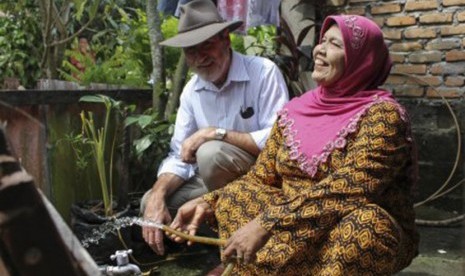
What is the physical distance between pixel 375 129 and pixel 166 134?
179 cm

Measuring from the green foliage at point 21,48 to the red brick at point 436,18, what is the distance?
436 cm

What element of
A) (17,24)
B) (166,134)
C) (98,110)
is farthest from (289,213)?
(17,24)

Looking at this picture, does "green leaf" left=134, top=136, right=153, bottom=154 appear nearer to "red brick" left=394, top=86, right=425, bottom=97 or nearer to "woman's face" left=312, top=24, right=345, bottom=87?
"woman's face" left=312, top=24, right=345, bottom=87

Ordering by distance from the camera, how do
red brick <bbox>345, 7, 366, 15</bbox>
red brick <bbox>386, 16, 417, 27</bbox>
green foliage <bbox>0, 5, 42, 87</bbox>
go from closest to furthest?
red brick <bbox>386, 16, 417, 27</bbox> → red brick <bbox>345, 7, 366, 15</bbox> → green foliage <bbox>0, 5, 42, 87</bbox>

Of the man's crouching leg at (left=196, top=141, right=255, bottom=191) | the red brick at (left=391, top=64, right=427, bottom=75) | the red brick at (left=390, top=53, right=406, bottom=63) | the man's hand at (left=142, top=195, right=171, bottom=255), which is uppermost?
the red brick at (left=390, top=53, right=406, bottom=63)

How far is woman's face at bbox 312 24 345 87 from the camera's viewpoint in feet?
7.55

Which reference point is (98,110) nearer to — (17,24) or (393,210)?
(393,210)

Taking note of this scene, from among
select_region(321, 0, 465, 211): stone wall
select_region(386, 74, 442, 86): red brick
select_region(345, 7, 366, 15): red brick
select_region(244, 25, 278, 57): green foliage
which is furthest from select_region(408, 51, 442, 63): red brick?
select_region(244, 25, 278, 57): green foliage

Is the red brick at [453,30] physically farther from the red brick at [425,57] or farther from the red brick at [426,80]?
the red brick at [426,80]

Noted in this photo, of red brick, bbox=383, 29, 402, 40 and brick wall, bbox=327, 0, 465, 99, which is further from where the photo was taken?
red brick, bbox=383, 29, 402, 40

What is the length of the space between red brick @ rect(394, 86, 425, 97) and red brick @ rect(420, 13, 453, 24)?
0.44 metres

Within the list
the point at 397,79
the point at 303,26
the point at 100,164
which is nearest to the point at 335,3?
the point at 303,26

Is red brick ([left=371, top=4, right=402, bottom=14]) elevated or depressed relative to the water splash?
elevated

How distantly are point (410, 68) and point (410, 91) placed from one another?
0.51ft
